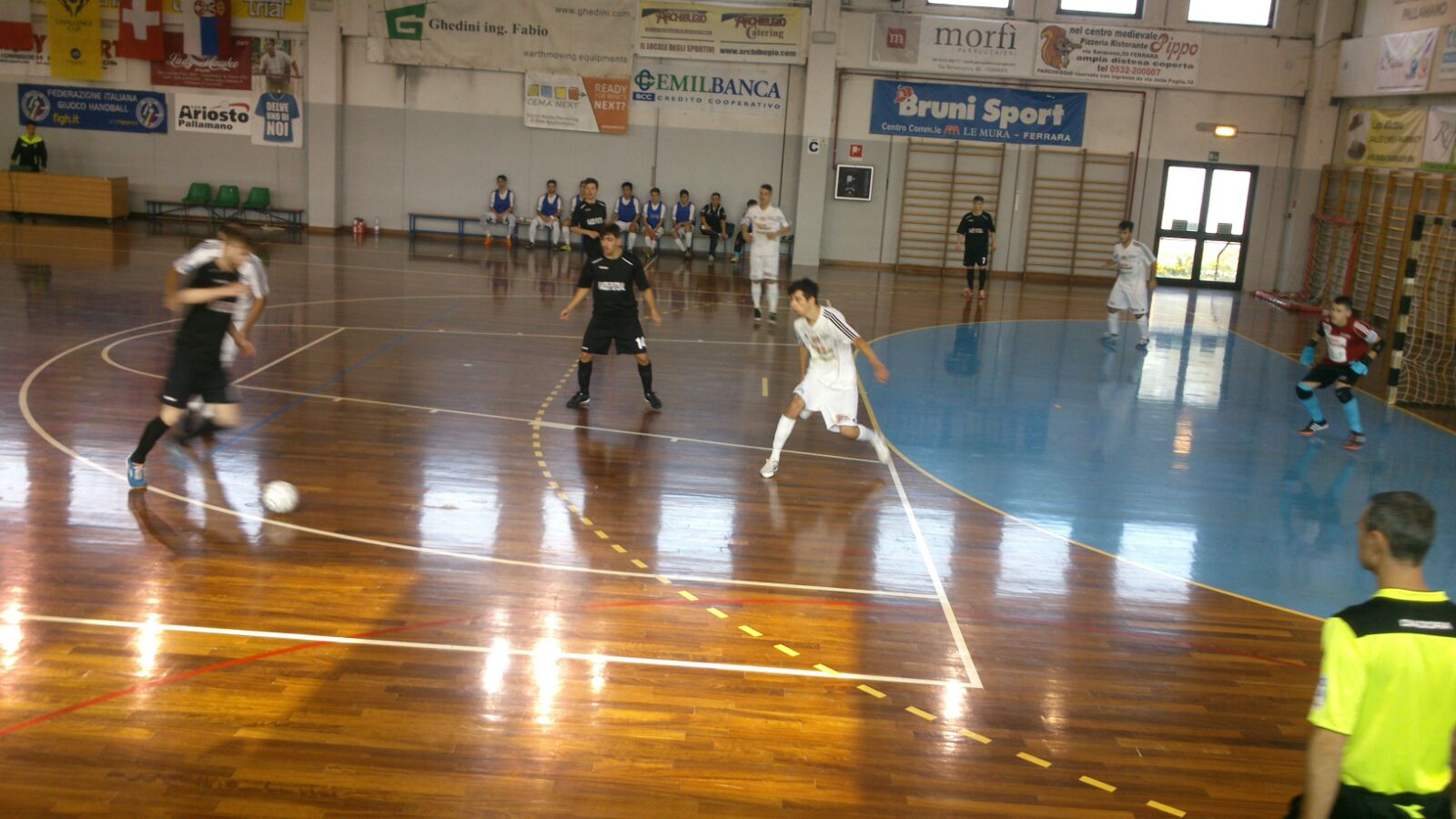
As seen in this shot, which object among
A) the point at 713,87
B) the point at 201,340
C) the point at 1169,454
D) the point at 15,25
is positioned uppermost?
the point at 15,25

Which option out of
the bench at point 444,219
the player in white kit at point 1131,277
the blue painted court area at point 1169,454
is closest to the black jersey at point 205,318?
the blue painted court area at point 1169,454

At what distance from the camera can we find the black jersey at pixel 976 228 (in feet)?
68.8

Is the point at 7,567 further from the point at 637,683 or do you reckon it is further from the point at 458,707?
the point at 637,683

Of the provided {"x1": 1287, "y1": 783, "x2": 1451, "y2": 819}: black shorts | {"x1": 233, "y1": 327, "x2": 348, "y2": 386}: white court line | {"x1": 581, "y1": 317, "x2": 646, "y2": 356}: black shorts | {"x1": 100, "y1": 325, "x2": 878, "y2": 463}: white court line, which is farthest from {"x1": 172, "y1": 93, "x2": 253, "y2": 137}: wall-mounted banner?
{"x1": 1287, "y1": 783, "x2": 1451, "y2": 819}: black shorts

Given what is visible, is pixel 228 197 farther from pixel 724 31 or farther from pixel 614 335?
pixel 614 335

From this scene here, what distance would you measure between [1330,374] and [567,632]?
9.03 m

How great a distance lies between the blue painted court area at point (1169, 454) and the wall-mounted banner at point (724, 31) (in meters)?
10.3

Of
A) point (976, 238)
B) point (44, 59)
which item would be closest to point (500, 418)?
point (976, 238)

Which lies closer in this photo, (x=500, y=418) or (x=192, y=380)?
(x=192, y=380)

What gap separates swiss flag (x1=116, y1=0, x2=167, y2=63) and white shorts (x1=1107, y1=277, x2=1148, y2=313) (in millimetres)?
20516

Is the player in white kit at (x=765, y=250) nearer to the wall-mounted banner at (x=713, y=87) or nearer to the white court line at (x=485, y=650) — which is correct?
the wall-mounted banner at (x=713, y=87)

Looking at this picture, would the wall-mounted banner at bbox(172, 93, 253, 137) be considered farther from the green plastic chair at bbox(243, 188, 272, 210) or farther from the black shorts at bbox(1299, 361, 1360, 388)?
the black shorts at bbox(1299, 361, 1360, 388)

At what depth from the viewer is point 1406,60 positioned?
20.2m

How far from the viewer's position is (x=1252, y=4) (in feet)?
79.2
